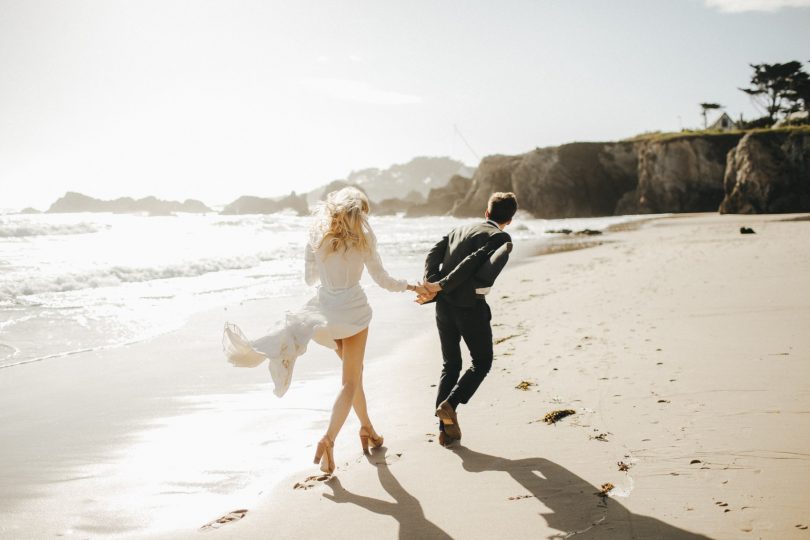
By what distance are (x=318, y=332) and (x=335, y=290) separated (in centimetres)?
30

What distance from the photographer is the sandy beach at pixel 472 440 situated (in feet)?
9.41

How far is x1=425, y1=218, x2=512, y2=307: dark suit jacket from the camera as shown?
390 cm

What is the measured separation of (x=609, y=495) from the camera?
294 centimetres

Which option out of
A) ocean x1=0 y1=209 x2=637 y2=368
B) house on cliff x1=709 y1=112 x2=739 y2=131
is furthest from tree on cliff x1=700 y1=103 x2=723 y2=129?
ocean x1=0 y1=209 x2=637 y2=368

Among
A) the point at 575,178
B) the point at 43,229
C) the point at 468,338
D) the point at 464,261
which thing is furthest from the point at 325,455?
the point at 575,178

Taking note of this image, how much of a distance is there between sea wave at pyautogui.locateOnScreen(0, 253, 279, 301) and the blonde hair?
9771mm

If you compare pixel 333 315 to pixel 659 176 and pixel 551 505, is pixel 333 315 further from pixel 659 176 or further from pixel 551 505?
pixel 659 176

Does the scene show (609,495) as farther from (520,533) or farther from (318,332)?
(318,332)

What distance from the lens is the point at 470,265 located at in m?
3.88

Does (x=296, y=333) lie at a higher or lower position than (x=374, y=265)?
lower

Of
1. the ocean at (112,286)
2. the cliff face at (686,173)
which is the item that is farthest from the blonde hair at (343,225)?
the cliff face at (686,173)

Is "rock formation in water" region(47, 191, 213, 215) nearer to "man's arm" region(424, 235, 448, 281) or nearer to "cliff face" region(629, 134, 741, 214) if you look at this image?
"cliff face" region(629, 134, 741, 214)

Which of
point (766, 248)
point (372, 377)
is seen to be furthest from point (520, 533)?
point (766, 248)

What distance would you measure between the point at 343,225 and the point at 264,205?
4729 inches
